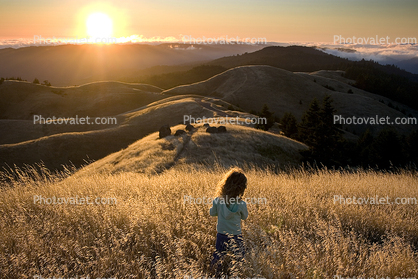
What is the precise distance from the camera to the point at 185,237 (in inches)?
201

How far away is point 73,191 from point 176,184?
3119mm

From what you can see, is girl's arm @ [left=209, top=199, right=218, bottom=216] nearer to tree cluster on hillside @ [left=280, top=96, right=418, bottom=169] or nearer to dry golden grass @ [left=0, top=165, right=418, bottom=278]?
dry golden grass @ [left=0, top=165, right=418, bottom=278]

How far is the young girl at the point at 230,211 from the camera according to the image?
4.52 meters

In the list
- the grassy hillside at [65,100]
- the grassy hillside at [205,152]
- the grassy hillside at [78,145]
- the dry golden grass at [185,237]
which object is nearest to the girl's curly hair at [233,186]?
the dry golden grass at [185,237]

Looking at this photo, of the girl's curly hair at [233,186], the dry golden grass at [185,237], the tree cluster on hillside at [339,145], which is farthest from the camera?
the tree cluster on hillside at [339,145]

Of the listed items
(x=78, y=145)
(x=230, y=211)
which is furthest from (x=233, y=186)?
(x=78, y=145)

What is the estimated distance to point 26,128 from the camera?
53438mm

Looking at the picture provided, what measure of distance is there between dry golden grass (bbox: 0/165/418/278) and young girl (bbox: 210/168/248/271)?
0.29 meters

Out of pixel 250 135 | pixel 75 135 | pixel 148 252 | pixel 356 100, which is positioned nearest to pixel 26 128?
pixel 75 135

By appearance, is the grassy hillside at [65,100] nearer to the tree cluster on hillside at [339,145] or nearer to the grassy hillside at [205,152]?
the tree cluster on hillside at [339,145]

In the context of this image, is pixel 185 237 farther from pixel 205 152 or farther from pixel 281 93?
pixel 281 93

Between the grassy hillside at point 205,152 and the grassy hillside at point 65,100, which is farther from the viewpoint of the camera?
the grassy hillside at point 65,100

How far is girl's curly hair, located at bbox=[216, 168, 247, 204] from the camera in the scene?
178 inches

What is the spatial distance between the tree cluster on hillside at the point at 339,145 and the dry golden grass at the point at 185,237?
2339 cm
